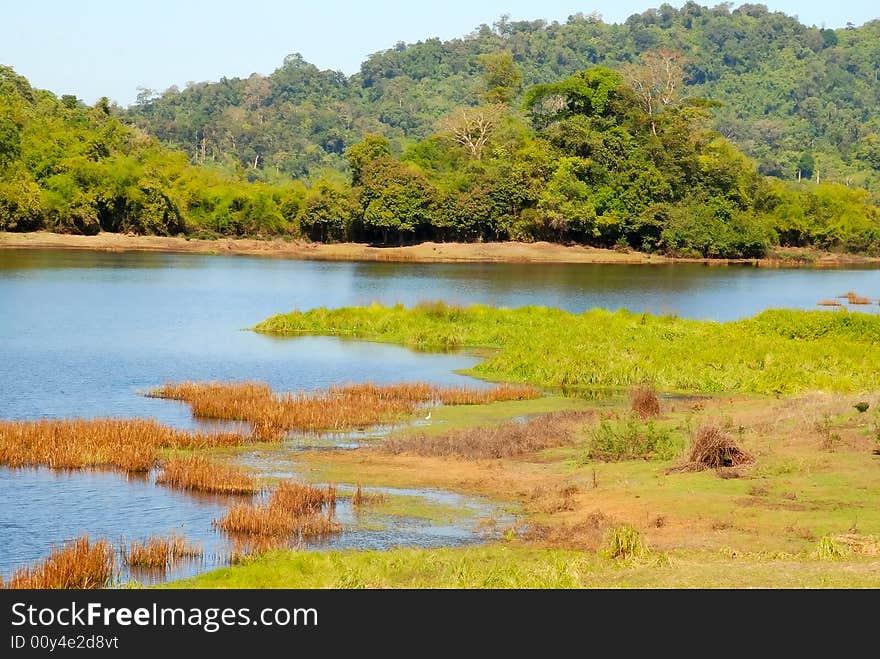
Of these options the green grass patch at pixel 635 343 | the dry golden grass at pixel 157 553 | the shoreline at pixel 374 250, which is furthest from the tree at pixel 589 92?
the dry golden grass at pixel 157 553

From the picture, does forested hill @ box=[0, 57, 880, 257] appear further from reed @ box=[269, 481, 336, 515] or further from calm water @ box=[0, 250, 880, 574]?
reed @ box=[269, 481, 336, 515]

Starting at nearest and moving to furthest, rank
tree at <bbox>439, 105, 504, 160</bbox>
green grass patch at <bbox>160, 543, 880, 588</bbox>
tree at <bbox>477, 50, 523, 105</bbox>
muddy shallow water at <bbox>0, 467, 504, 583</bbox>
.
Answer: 1. green grass patch at <bbox>160, 543, 880, 588</bbox>
2. muddy shallow water at <bbox>0, 467, 504, 583</bbox>
3. tree at <bbox>439, 105, 504, 160</bbox>
4. tree at <bbox>477, 50, 523, 105</bbox>

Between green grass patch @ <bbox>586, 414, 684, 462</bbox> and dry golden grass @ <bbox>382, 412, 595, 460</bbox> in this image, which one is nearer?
green grass patch @ <bbox>586, 414, 684, 462</bbox>

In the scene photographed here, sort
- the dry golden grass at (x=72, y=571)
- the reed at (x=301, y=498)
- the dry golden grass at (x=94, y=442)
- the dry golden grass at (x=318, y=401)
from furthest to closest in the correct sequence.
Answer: the dry golden grass at (x=318, y=401), the dry golden grass at (x=94, y=442), the reed at (x=301, y=498), the dry golden grass at (x=72, y=571)

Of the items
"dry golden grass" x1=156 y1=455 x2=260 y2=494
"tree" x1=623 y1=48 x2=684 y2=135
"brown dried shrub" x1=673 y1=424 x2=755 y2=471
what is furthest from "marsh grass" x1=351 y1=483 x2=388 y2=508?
"tree" x1=623 y1=48 x2=684 y2=135

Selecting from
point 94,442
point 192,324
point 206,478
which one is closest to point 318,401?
point 94,442

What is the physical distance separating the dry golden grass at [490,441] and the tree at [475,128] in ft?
356

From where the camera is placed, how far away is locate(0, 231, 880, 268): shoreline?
112312 millimetres

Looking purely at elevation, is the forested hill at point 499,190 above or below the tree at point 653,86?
below

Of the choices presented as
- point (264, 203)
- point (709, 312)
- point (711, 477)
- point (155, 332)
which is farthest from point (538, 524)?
point (264, 203)

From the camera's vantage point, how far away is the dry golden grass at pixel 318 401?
27.8 m

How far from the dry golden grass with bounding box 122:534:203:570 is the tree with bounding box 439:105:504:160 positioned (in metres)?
118

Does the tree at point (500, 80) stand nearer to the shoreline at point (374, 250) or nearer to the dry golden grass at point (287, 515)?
the shoreline at point (374, 250)

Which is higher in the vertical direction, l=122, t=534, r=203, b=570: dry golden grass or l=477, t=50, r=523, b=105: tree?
l=477, t=50, r=523, b=105: tree
